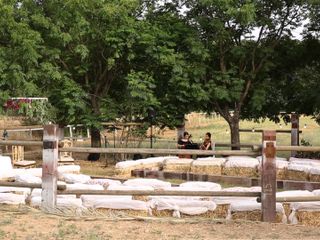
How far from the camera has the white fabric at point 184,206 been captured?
Answer: 7688 millimetres

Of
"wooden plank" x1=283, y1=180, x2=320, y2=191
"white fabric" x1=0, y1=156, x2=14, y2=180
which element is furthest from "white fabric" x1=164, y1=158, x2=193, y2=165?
"white fabric" x1=0, y1=156, x2=14, y2=180

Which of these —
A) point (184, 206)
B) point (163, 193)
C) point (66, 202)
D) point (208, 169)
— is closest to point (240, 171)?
point (208, 169)

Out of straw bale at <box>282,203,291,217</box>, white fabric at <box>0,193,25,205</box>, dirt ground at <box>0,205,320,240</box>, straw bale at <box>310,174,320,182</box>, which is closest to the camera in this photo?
dirt ground at <box>0,205,320,240</box>

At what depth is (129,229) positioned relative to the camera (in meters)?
6.63

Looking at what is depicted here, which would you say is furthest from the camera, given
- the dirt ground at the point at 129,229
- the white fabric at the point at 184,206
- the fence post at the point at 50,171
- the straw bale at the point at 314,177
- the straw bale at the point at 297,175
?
the straw bale at the point at 297,175

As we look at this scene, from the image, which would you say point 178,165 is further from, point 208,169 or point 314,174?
point 314,174

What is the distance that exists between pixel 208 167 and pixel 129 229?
7.64m

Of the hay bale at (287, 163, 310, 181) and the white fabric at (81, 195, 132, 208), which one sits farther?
the hay bale at (287, 163, 310, 181)

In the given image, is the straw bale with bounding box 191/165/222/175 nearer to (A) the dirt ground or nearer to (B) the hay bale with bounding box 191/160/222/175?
(B) the hay bale with bounding box 191/160/222/175

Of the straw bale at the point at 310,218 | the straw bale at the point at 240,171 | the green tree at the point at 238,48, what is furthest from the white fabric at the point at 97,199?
the green tree at the point at 238,48

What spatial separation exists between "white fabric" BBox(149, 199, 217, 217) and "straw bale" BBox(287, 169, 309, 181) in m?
5.87

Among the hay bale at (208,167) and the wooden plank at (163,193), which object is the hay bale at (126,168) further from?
the wooden plank at (163,193)

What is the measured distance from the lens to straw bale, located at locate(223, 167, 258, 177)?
44.7ft

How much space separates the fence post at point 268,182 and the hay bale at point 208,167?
6789 mm
